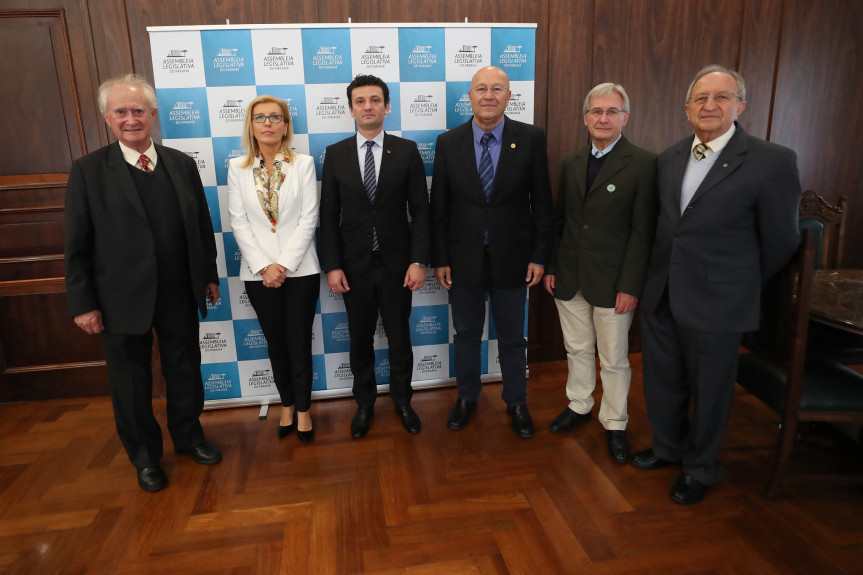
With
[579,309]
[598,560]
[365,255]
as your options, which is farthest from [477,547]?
[365,255]

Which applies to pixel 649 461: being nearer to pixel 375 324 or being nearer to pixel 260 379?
pixel 375 324

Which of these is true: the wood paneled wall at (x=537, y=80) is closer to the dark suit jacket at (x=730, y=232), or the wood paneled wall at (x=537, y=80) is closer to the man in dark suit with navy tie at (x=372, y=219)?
the man in dark suit with navy tie at (x=372, y=219)

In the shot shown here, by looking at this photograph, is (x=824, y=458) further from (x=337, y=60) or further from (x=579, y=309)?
(x=337, y=60)

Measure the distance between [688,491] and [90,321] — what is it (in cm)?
270

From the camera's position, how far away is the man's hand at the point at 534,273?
2.66 meters

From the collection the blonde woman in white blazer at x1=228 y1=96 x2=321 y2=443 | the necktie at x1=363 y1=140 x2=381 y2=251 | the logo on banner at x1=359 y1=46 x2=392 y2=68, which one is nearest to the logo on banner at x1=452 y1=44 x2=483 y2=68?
the logo on banner at x1=359 y1=46 x2=392 y2=68

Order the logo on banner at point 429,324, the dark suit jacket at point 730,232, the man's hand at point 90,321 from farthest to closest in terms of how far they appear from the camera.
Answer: the logo on banner at point 429,324 < the man's hand at point 90,321 < the dark suit jacket at point 730,232

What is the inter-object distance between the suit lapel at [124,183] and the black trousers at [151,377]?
400 mm

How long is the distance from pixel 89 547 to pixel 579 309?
2394 millimetres

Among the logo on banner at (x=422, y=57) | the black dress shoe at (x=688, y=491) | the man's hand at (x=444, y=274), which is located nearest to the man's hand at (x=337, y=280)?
the man's hand at (x=444, y=274)

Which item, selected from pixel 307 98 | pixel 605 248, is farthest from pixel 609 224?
pixel 307 98

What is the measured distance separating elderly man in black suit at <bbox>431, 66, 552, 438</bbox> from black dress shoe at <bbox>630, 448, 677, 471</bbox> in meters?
0.55

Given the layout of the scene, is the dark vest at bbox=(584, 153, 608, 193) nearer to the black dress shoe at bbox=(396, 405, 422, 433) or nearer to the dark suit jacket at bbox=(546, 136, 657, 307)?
the dark suit jacket at bbox=(546, 136, 657, 307)

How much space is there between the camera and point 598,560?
6.11 feet
